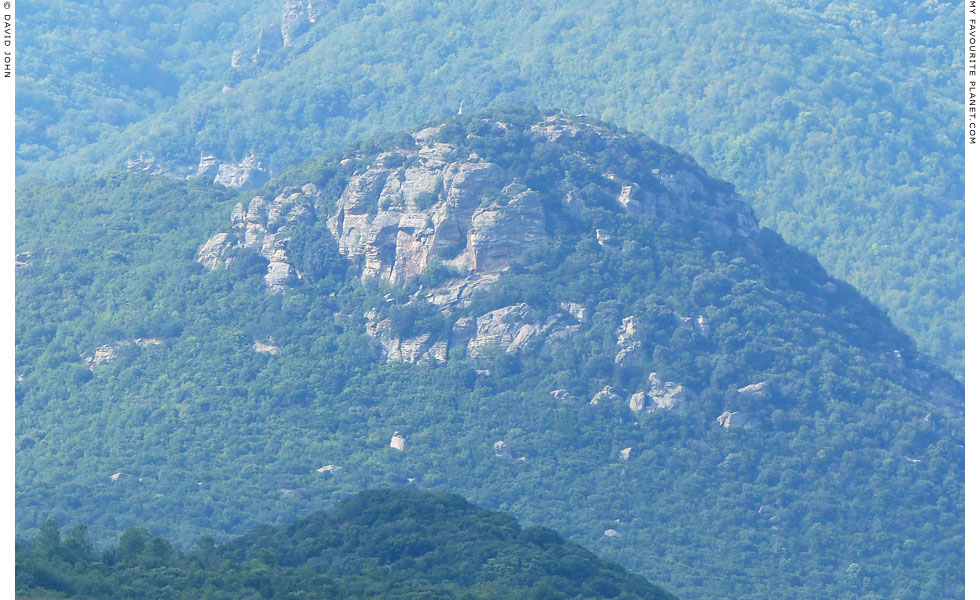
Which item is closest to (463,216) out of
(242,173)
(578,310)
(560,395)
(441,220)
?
(441,220)

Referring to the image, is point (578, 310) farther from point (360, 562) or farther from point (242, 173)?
point (242, 173)

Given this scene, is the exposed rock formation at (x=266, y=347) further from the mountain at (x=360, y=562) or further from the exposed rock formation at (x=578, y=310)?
the mountain at (x=360, y=562)

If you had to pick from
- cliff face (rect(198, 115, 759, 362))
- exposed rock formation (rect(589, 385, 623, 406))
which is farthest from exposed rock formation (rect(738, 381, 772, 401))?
cliff face (rect(198, 115, 759, 362))

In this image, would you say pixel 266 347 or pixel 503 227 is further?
pixel 266 347

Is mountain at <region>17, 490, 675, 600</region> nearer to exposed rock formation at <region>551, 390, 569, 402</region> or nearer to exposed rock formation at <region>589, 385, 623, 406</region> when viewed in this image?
exposed rock formation at <region>551, 390, 569, 402</region>

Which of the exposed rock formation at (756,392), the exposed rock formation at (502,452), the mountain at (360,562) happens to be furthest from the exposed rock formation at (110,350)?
the mountain at (360,562)

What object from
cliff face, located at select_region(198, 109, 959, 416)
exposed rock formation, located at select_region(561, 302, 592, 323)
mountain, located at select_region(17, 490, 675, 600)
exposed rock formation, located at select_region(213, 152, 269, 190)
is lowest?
mountain, located at select_region(17, 490, 675, 600)

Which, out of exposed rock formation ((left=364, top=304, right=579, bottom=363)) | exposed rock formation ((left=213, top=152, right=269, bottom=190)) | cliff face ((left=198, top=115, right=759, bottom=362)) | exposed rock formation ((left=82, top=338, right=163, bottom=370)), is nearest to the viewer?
exposed rock formation ((left=364, top=304, right=579, bottom=363))

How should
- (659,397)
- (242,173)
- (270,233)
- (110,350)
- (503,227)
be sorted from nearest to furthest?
(659,397) < (503,227) < (110,350) < (270,233) < (242,173)
